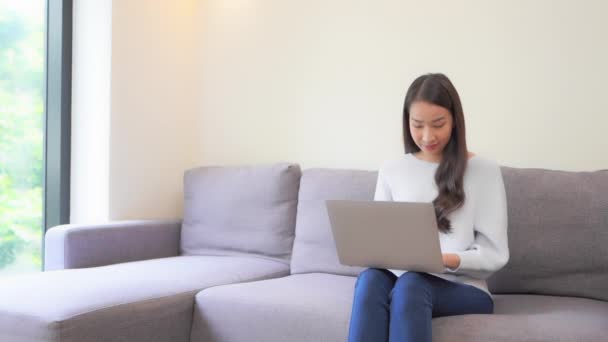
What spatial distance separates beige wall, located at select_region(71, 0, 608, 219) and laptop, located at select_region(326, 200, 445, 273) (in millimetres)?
1094

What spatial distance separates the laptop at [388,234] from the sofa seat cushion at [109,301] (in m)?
0.63

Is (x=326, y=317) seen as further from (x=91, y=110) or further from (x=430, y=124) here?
(x=91, y=110)

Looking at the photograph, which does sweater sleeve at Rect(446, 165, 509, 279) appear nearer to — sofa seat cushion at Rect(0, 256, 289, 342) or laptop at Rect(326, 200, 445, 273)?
laptop at Rect(326, 200, 445, 273)

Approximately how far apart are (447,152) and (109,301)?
1105 millimetres

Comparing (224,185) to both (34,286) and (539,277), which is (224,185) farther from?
(539,277)

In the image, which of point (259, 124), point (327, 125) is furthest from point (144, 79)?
point (327, 125)

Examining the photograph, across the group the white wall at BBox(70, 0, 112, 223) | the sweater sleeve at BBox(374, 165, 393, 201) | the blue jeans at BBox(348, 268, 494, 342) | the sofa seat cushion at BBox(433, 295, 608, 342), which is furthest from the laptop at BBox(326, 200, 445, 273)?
the white wall at BBox(70, 0, 112, 223)

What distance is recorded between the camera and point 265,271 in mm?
2740

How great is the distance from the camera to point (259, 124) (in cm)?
345

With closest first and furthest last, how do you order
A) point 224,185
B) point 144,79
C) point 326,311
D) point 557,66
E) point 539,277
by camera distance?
1. point 326,311
2. point 539,277
3. point 557,66
4. point 224,185
5. point 144,79

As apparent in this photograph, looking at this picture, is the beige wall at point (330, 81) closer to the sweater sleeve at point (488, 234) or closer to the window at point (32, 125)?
the window at point (32, 125)

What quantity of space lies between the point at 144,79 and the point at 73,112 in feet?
1.17

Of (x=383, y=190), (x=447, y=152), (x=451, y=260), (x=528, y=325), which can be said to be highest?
(x=447, y=152)

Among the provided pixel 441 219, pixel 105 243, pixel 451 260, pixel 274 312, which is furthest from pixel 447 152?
pixel 105 243
